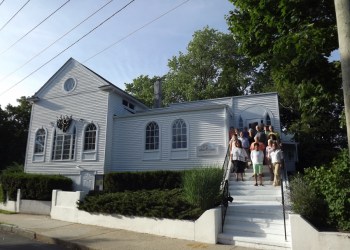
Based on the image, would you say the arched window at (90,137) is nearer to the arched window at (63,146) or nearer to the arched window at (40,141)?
the arched window at (63,146)

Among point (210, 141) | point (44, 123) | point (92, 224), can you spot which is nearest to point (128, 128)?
point (210, 141)

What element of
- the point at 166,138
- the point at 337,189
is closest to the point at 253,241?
the point at 337,189

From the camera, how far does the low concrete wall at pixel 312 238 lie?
6566 mm

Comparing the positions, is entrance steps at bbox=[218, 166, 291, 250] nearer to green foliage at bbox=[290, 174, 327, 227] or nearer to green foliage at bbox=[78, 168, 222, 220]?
green foliage at bbox=[290, 174, 327, 227]

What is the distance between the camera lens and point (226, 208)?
945 centimetres

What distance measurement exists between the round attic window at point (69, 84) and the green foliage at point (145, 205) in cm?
1171

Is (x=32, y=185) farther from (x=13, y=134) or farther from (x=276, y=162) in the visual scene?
(x=13, y=134)

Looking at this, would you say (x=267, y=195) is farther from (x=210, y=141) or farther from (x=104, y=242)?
(x=210, y=141)

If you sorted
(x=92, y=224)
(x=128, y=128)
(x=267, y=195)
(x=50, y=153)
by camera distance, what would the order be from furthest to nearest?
(x=50, y=153) → (x=128, y=128) → (x=92, y=224) → (x=267, y=195)

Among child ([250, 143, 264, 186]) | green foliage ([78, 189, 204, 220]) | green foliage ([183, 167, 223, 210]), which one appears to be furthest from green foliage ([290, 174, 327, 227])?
child ([250, 143, 264, 186])

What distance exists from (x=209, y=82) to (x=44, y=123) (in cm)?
2050

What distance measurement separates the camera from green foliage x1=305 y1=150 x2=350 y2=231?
7.21m

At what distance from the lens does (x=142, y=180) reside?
15.5 m

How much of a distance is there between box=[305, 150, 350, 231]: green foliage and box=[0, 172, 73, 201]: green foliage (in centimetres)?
1355
